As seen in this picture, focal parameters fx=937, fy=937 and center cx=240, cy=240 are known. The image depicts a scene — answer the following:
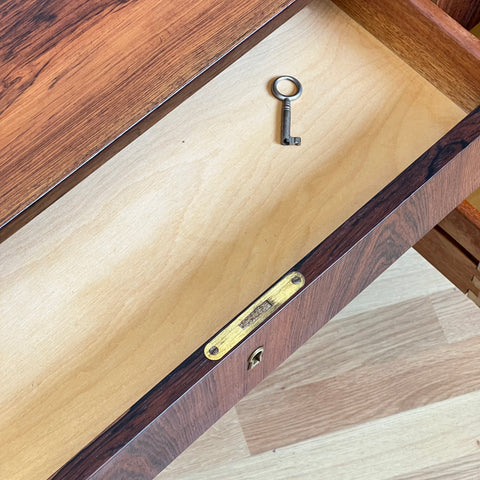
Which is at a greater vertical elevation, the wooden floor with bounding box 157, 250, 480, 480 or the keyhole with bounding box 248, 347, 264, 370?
the wooden floor with bounding box 157, 250, 480, 480

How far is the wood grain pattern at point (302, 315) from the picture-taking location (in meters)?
0.69

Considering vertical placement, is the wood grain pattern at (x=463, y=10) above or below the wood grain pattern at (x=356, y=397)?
above

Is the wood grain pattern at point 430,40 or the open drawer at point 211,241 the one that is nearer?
the open drawer at point 211,241

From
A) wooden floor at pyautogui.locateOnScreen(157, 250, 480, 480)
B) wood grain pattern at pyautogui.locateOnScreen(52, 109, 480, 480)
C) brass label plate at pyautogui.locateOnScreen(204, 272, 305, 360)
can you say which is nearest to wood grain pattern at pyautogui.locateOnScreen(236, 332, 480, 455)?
wooden floor at pyautogui.locateOnScreen(157, 250, 480, 480)

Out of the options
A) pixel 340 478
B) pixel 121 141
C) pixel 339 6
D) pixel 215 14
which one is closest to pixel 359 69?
pixel 339 6

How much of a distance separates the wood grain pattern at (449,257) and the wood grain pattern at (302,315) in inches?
10.9

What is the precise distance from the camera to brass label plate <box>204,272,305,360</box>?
0.73m

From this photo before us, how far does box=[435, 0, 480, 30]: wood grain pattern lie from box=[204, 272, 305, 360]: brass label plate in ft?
1.80

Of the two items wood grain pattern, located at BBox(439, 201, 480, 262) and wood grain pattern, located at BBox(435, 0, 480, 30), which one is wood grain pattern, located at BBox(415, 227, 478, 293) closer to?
wood grain pattern, located at BBox(439, 201, 480, 262)

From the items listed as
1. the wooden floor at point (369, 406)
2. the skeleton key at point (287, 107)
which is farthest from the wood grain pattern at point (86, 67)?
the wooden floor at point (369, 406)

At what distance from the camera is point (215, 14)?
860 millimetres

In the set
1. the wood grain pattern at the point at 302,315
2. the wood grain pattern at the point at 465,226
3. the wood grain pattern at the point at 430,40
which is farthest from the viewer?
the wood grain pattern at the point at 465,226

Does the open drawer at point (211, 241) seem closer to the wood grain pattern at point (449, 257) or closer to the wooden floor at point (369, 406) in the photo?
the wood grain pattern at point (449, 257)

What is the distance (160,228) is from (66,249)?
91 millimetres
